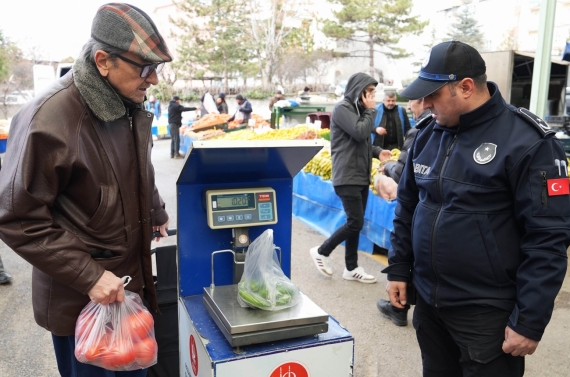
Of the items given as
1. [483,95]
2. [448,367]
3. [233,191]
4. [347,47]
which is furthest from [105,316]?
[347,47]

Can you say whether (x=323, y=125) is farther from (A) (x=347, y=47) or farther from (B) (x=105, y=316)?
(A) (x=347, y=47)

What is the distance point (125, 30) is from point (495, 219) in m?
1.47

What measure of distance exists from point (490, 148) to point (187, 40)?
37.1 meters

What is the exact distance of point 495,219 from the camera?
5.62 ft

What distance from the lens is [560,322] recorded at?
3775mm

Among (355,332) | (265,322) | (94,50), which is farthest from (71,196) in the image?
(355,332)

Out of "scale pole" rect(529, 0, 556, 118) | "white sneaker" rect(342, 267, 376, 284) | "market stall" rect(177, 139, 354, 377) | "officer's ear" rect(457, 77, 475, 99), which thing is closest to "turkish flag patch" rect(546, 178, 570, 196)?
"officer's ear" rect(457, 77, 475, 99)

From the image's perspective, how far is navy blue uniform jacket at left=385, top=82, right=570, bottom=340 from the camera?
162 centimetres

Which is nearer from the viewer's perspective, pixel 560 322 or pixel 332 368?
pixel 332 368

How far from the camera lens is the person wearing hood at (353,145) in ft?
13.6

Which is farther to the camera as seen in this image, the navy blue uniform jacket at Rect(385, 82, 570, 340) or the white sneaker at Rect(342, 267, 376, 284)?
the white sneaker at Rect(342, 267, 376, 284)

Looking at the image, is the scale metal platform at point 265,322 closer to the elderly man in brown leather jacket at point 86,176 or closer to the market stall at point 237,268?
the market stall at point 237,268

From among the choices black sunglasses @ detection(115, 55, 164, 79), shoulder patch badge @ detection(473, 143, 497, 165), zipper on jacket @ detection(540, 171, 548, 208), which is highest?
black sunglasses @ detection(115, 55, 164, 79)

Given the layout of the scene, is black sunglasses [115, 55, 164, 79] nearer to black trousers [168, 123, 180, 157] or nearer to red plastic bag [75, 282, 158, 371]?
red plastic bag [75, 282, 158, 371]
